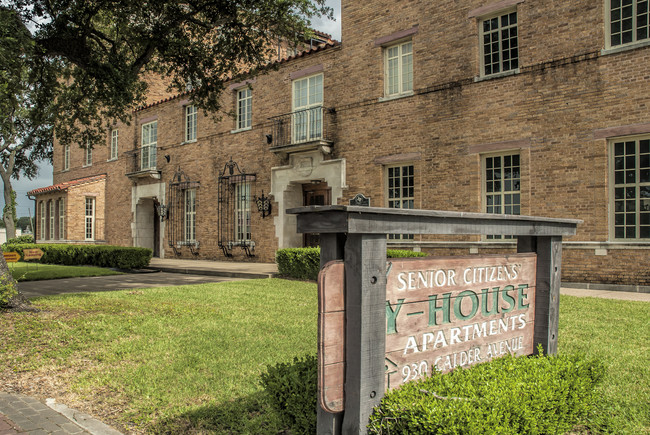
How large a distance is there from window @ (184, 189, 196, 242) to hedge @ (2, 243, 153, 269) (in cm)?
317

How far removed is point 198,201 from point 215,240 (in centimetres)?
230

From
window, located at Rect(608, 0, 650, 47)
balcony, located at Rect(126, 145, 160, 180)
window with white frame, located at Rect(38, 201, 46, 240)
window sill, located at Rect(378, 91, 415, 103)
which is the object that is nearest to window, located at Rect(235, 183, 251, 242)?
balcony, located at Rect(126, 145, 160, 180)

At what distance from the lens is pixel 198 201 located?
22969mm

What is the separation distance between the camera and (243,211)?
20875 millimetres

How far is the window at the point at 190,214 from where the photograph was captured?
77.4 ft

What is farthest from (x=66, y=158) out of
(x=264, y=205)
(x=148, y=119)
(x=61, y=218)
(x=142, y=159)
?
(x=264, y=205)

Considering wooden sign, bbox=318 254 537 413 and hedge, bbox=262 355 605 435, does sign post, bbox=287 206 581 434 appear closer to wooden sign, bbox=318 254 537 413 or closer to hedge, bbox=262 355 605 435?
wooden sign, bbox=318 254 537 413

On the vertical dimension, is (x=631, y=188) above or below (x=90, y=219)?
above

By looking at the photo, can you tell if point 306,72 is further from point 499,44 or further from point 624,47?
point 624,47

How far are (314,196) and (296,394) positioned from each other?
1624cm

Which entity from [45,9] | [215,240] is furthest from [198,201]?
[45,9]

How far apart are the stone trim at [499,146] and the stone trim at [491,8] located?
363 cm

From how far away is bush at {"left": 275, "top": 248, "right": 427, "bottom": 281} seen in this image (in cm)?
1365

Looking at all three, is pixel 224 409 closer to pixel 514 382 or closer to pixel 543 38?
pixel 514 382
